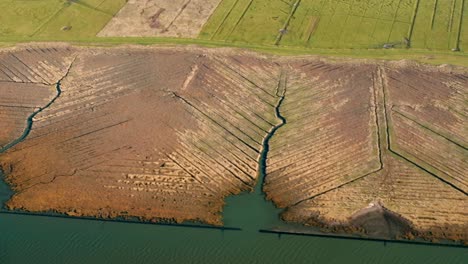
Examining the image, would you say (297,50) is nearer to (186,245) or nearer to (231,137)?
(231,137)

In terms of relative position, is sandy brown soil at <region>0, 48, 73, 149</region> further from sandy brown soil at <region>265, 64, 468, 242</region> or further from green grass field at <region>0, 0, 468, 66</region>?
sandy brown soil at <region>265, 64, 468, 242</region>

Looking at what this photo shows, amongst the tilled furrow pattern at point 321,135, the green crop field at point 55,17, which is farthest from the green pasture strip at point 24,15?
the tilled furrow pattern at point 321,135

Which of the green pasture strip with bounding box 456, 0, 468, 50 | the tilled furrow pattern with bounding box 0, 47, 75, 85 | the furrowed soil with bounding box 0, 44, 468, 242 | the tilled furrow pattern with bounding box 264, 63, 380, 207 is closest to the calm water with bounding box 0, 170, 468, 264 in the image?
the furrowed soil with bounding box 0, 44, 468, 242

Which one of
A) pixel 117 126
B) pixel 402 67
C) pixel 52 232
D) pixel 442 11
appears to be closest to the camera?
pixel 52 232

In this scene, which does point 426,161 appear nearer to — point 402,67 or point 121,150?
point 402,67

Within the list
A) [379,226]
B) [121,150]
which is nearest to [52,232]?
[121,150]

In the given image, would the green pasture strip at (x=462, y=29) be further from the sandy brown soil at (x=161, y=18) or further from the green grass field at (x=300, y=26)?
the sandy brown soil at (x=161, y=18)
